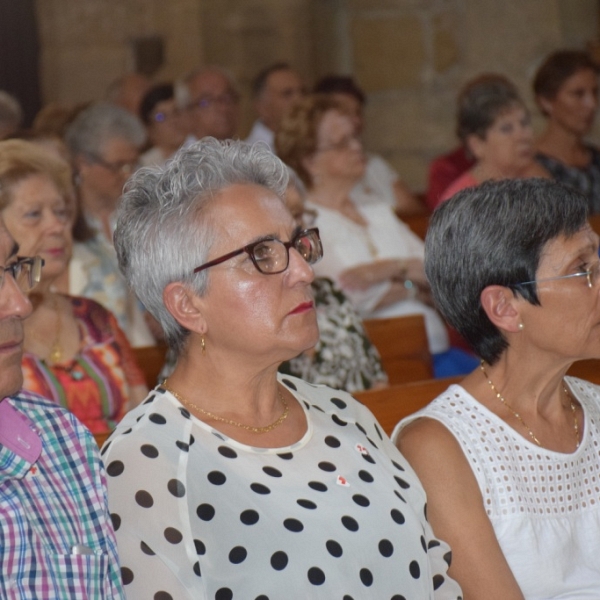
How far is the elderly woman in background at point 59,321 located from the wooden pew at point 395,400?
81 centimetres

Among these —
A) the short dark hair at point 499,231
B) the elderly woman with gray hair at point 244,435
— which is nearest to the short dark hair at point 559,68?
the short dark hair at point 499,231

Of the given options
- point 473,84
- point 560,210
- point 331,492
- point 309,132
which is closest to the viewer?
point 331,492

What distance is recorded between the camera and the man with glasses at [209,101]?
5.96m

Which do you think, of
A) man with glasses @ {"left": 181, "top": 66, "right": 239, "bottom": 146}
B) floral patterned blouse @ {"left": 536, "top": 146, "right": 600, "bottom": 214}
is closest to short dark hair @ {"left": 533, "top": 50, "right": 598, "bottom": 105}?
floral patterned blouse @ {"left": 536, "top": 146, "right": 600, "bottom": 214}

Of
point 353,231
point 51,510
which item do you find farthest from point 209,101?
point 51,510

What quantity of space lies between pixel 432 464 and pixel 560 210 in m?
0.55

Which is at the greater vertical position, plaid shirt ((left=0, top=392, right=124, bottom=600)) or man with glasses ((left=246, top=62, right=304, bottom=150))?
man with glasses ((left=246, top=62, right=304, bottom=150))

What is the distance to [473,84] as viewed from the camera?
5078 mm

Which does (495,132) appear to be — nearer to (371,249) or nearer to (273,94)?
(371,249)

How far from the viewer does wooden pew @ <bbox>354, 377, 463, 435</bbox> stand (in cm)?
234

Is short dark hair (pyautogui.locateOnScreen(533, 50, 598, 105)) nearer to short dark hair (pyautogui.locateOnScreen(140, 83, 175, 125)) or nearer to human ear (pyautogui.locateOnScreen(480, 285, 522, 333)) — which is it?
short dark hair (pyautogui.locateOnScreen(140, 83, 175, 125))

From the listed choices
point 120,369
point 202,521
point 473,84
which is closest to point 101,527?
point 202,521

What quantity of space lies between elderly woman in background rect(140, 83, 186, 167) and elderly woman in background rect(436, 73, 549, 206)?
1653 millimetres

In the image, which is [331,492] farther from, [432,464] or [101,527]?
[101,527]
